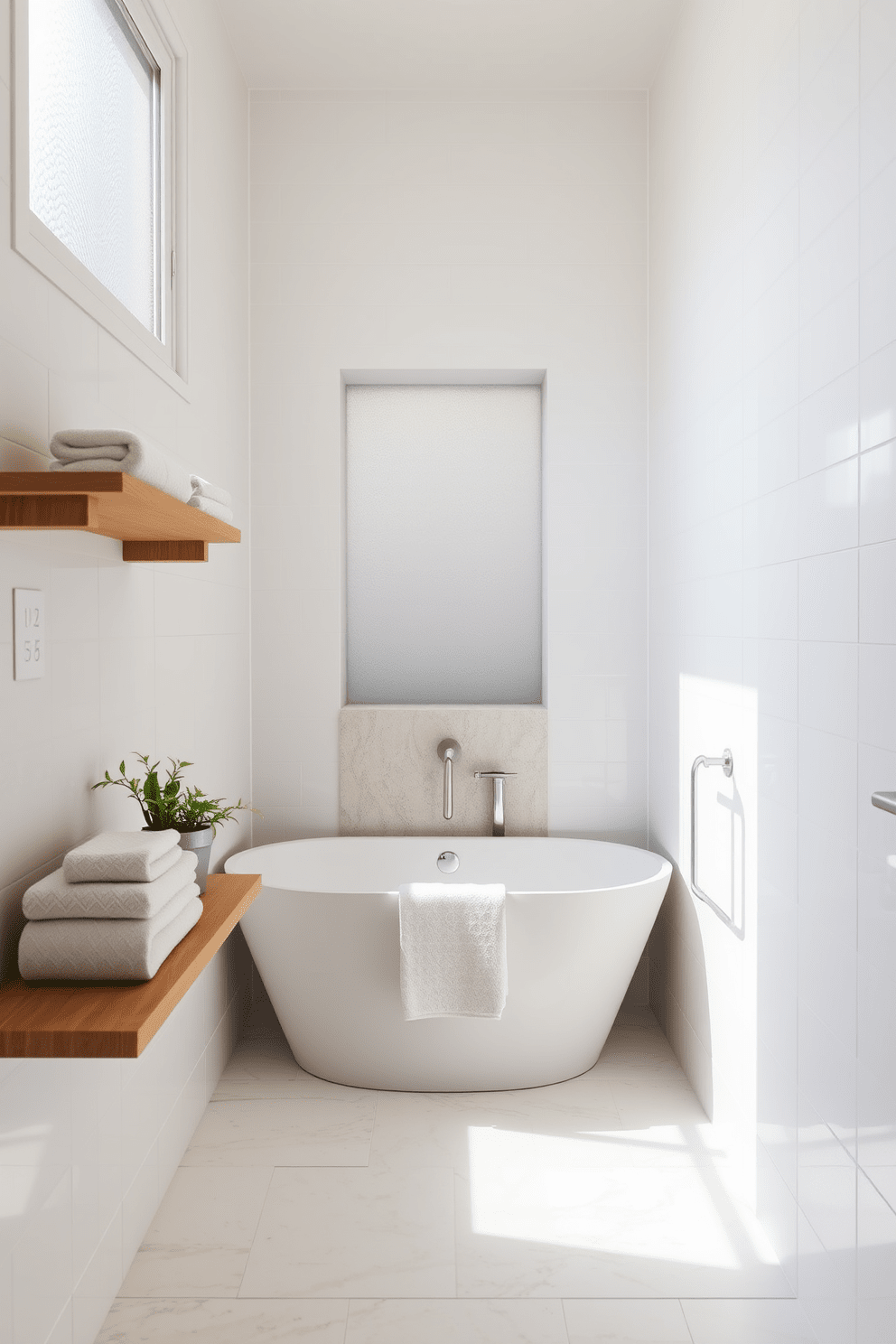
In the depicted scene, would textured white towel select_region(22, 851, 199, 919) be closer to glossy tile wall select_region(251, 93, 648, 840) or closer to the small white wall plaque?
the small white wall plaque

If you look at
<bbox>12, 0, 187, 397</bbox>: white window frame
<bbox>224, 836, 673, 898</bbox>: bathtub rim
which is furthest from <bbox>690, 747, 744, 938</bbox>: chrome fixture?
<bbox>12, 0, 187, 397</bbox>: white window frame

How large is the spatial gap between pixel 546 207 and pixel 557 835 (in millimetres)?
2281

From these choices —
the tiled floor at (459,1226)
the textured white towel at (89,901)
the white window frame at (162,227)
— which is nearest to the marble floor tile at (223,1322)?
the tiled floor at (459,1226)

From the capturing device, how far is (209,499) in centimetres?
172

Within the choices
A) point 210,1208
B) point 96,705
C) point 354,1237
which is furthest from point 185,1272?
point 96,705

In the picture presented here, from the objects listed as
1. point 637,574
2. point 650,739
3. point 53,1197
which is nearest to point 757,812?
point 650,739

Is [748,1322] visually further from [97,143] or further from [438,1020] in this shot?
[97,143]

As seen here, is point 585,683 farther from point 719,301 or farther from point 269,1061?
point 269,1061

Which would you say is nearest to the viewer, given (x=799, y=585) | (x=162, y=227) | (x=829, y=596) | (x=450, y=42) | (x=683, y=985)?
(x=829, y=596)

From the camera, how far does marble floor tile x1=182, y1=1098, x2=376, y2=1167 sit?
7.72 feet

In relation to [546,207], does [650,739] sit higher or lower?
lower

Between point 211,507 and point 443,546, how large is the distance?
195 cm

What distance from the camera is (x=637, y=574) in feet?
11.0

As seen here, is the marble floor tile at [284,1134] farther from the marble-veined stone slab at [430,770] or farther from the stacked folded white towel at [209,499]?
the stacked folded white towel at [209,499]
